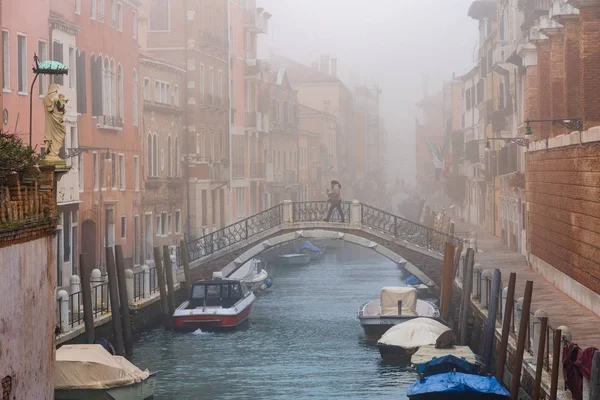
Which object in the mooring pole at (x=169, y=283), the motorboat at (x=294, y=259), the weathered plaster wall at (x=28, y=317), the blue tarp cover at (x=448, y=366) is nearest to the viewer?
the weathered plaster wall at (x=28, y=317)

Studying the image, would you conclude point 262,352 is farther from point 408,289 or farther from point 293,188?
point 293,188

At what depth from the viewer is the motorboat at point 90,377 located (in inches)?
709

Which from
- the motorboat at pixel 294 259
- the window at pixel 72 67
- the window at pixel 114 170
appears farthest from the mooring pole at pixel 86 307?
the motorboat at pixel 294 259

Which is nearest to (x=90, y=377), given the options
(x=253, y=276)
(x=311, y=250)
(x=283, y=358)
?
(x=283, y=358)

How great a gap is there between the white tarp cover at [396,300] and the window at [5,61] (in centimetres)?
872

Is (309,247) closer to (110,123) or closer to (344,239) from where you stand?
(344,239)

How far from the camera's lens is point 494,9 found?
166 ft

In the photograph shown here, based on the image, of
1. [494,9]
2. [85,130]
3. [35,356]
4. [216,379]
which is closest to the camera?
[35,356]

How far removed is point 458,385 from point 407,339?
6.96 metres

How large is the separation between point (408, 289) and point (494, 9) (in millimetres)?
24766

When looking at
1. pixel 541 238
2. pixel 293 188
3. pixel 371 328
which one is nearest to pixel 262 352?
pixel 371 328

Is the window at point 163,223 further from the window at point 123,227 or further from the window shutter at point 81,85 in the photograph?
the window shutter at point 81,85

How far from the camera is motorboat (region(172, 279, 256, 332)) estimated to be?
93.5 ft

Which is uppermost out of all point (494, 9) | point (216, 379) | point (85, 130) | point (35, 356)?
point (494, 9)
